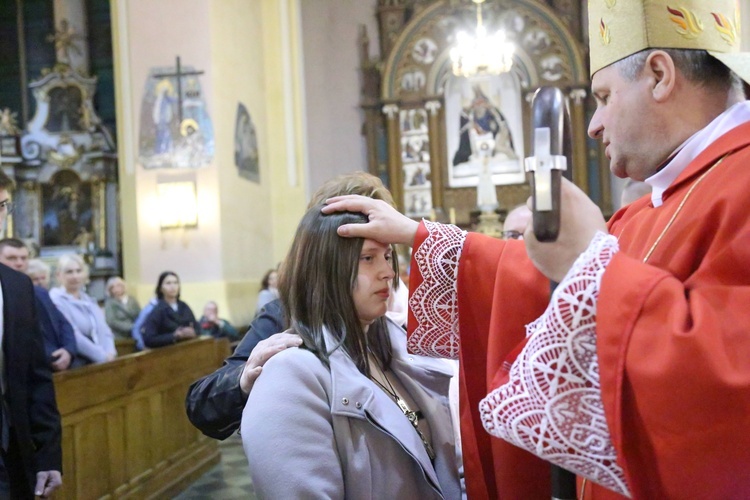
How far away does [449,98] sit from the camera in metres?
13.4

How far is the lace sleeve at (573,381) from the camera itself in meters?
1.00

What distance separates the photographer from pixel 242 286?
33.0ft

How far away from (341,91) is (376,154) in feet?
4.74

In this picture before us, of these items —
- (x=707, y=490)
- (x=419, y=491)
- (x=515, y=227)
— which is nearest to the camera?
(x=707, y=490)

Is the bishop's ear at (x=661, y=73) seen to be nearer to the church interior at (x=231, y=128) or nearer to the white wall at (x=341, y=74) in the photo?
the church interior at (x=231, y=128)

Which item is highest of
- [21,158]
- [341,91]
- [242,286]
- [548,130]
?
[341,91]

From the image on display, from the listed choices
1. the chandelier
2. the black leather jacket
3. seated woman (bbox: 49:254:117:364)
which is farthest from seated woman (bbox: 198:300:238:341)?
the black leather jacket

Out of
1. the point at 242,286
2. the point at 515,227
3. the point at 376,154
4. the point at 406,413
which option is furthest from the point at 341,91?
the point at 406,413

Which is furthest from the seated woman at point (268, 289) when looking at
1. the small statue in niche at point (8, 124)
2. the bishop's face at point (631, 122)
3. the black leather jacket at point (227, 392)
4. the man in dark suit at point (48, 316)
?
the bishop's face at point (631, 122)

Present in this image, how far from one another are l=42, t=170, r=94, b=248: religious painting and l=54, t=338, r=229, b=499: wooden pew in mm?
6313

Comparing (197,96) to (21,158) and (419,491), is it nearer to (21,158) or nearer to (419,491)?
(21,158)

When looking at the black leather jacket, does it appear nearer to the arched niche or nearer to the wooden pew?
the wooden pew

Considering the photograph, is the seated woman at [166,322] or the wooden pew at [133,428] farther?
the seated woman at [166,322]

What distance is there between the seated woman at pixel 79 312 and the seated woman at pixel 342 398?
3.74 meters
